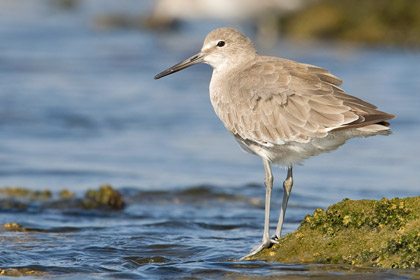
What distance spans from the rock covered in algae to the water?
0.46 feet

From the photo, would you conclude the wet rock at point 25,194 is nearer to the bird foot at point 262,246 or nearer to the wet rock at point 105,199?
the wet rock at point 105,199

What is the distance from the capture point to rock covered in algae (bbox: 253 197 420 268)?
5.59 m

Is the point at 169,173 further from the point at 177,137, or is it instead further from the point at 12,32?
the point at 12,32

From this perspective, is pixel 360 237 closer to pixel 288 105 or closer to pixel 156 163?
pixel 288 105

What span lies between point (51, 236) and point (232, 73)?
2.47 m

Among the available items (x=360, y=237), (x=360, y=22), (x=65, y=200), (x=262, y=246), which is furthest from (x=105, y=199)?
(x=360, y=22)

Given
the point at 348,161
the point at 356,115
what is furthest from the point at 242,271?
the point at 348,161

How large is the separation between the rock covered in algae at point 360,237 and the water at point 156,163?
0.14 meters

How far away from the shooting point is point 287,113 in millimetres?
6426

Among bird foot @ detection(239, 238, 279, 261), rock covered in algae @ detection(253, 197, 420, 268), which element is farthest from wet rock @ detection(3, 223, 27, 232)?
rock covered in algae @ detection(253, 197, 420, 268)

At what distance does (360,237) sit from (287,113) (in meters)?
1.28

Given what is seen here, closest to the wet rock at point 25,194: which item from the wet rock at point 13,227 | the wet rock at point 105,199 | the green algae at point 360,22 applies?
the wet rock at point 105,199

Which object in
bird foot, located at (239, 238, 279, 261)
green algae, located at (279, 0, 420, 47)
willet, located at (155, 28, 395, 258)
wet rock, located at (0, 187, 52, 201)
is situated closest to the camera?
willet, located at (155, 28, 395, 258)

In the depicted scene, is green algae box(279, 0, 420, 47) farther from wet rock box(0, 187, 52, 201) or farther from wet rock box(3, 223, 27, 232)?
wet rock box(3, 223, 27, 232)
